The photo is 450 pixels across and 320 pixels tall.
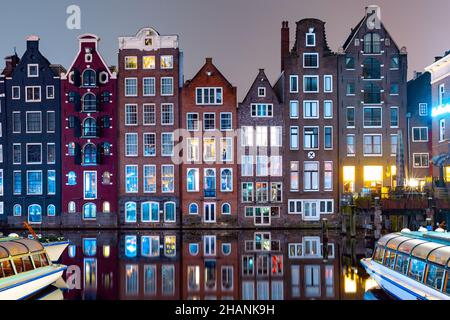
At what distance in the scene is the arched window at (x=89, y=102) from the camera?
63156 mm

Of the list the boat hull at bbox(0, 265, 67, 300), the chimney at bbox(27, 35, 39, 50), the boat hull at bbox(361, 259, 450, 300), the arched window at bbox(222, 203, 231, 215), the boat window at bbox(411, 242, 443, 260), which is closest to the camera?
the boat hull at bbox(361, 259, 450, 300)

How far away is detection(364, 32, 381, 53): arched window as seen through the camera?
6256 cm

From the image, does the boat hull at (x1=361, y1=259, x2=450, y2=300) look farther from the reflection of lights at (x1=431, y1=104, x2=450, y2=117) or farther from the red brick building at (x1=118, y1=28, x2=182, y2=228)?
the red brick building at (x1=118, y1=28, x2=182, y2=228)

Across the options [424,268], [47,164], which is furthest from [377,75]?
[424,268]

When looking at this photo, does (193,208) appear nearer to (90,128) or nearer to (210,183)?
(210,183)

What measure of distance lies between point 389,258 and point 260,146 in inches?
1446

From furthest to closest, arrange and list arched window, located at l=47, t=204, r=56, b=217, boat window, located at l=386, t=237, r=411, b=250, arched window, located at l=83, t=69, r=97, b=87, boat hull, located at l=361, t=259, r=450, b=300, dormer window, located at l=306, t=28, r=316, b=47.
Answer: arched window, located at l=83, t=69, r=97, b=87 → arched window, located at l=47, t=204, r=56, b=217 → dormer window, located at l=306, t=28, r=316, b=47 → boat window, located at l=386, t=237, r=411, b=250 → boat hull, located at l=361, t=259, r=450, b=300

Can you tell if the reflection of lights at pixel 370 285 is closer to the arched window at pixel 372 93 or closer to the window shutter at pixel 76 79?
the arched window at pixel 372 93

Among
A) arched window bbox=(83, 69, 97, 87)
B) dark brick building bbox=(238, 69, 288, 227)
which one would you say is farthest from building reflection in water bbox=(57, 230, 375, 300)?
arched window bbox=(83, 69, 97, 87)

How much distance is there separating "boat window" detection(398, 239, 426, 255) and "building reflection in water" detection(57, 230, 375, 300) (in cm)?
297

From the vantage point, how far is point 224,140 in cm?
6278

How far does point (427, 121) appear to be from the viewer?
6244cm

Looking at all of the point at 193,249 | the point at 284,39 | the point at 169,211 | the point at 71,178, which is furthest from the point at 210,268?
the point at 284,39

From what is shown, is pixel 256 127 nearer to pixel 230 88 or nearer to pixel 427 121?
pixel 230 88
